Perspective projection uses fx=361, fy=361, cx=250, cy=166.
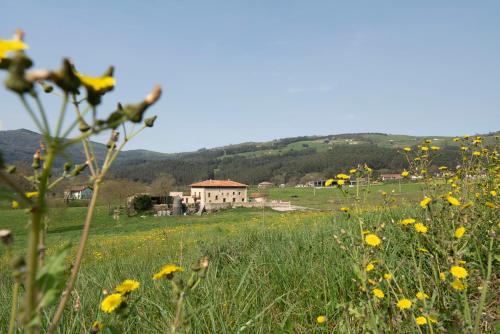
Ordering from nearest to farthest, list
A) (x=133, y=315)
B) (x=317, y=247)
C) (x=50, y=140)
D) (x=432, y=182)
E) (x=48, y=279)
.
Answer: (x=50, y=140) < (x=48, y=279) < (x=133, y=315) < (x=432, y=182) < (x=317, y=247)

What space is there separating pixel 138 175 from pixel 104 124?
174212 millimetres

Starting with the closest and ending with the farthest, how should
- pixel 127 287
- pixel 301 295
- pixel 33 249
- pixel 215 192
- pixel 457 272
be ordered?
pixel 33 249, pixel 127 287, pixel 457 272, pixel 301 295, pixel 215 192

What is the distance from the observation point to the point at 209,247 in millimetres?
5645

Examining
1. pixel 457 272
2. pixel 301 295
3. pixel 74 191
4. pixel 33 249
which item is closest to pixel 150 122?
pixel 33 249

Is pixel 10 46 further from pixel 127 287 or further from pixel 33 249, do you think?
pixel 127 287

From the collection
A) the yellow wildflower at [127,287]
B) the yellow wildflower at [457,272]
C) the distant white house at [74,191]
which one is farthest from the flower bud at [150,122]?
the yellow wildflower at [457,272]

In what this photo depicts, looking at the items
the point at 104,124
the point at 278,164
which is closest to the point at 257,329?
the point at 104,124

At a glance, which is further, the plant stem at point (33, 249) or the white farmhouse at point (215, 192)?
the white farmhouse at point (215, 192)

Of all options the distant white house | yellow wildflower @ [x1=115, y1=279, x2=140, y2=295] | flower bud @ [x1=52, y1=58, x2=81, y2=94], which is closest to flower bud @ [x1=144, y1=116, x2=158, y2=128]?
the distant white house

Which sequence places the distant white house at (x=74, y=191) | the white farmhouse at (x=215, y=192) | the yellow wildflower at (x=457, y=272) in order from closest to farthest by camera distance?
the distant white house at (x=74, y=191) → the yellow wildflower at (x=457, y=272) → the white farmhouse at (x=215, y=192)

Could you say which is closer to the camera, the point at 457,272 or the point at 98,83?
the point at 98,83

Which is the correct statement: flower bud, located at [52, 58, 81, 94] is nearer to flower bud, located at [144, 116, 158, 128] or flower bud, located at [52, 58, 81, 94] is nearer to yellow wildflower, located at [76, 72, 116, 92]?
yellow wildflower, located at [76, 72, 116, 92]

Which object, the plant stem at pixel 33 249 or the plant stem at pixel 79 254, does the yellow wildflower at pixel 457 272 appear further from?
the plant stem at pixel 33 249

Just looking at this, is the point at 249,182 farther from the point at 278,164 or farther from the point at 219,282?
the point at 219,282
